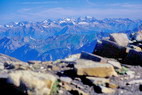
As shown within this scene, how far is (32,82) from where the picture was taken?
8930 millimetres

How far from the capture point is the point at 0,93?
995 centimetres

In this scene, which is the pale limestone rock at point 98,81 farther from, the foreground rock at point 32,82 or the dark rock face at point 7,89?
the dark rock face at point 7,89

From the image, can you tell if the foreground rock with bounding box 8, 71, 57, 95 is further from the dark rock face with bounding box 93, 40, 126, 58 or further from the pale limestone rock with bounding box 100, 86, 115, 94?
the dark rock face with bounding box 93, 40, 126, 58

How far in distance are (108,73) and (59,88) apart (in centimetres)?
320

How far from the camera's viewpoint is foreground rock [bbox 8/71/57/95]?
8883 millimetres

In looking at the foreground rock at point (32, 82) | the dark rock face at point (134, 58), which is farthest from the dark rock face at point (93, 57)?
the foreground rock at point (32, 82)

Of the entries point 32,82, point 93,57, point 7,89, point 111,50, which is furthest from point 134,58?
point 7,89

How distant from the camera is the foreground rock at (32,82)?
8.88 metres

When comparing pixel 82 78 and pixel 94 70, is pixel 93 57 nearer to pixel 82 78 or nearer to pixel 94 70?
pixel 94 70

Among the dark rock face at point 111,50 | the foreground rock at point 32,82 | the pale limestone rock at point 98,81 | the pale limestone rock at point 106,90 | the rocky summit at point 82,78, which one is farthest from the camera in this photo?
the dark rock face at point 111,50

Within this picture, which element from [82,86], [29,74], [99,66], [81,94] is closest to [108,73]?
[99,66]

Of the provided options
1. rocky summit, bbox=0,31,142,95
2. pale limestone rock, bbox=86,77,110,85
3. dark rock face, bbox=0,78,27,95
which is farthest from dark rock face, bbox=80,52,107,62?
dark rock face, bbox=0,78,27,95

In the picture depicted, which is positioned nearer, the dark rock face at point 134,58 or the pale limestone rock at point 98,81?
the pale limestone rock at point 98,81

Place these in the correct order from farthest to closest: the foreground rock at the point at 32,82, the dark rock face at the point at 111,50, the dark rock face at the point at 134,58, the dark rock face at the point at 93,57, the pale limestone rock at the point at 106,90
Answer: the dark rock face at the point at 111,50
the dark rock face at the point at 134,58
the dark rock face at the point at 93,57
the pale limestone rock at the point at 106,90
the foreground rock at the point at 32,82
